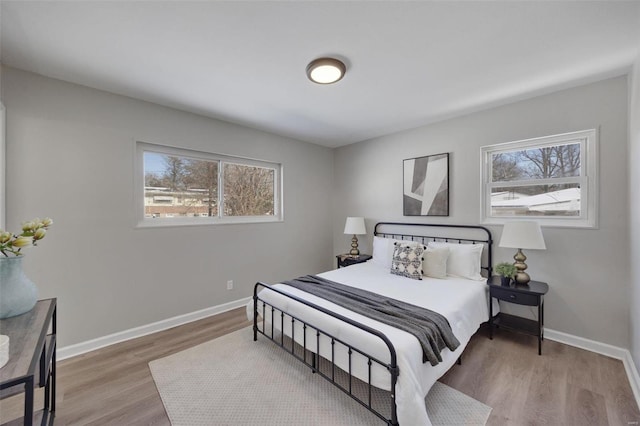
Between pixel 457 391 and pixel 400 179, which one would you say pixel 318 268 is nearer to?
pixel 400 179

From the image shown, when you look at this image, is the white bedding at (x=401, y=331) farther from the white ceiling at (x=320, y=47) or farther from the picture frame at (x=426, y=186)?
the white ceiling at (x=320, y=47)

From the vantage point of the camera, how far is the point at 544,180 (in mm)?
2801

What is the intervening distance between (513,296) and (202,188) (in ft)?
12.0

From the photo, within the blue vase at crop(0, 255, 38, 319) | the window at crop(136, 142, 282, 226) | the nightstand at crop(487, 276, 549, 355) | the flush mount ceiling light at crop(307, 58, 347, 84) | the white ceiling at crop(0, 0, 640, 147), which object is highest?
the white ceiling at crop(0, 0, 640, 147)

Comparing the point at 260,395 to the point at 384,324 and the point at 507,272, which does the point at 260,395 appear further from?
the point at 507,272

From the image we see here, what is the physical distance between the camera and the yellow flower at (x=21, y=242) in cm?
135

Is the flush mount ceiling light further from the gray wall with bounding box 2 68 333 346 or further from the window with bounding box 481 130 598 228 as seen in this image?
the window with bounding box 481 130 598 228

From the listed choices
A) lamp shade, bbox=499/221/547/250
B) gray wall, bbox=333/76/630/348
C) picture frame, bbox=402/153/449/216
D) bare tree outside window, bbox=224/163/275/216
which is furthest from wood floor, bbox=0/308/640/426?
bare tree outside window, bbox=224/163/275/216

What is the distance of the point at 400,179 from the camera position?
12.8 ft

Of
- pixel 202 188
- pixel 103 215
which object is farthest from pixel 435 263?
pixel 103 215

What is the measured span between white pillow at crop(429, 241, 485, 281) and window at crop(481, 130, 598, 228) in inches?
17.6

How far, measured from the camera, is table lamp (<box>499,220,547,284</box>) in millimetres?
2500

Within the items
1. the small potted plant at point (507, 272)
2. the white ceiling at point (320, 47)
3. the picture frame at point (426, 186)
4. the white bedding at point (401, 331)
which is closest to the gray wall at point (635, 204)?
the white ceiling at point (320, 47)

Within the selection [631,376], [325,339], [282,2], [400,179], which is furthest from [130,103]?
[631,376]
